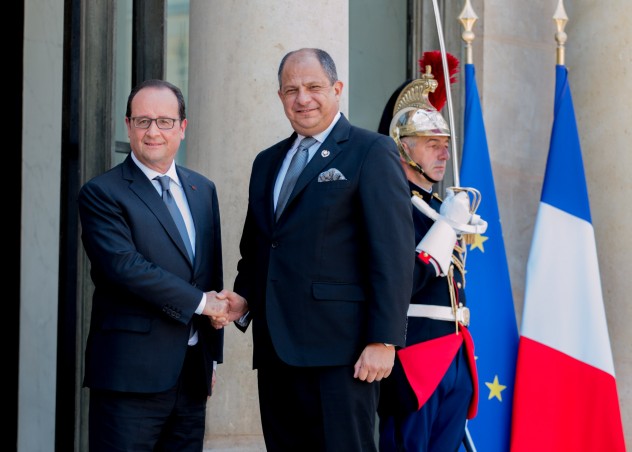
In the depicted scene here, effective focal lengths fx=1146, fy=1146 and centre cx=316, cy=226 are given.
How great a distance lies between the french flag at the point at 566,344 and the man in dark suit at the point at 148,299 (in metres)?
2.26

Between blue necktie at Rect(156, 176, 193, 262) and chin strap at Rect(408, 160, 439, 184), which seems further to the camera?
Answer: chin strap at Rect(408, 160, 439, 184)

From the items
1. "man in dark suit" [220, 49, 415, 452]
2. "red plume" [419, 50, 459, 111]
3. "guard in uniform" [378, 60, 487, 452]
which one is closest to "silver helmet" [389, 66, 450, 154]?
"guard in uniform" [378, 60, 487, 452]

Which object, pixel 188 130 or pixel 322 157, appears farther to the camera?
pixel 188 130

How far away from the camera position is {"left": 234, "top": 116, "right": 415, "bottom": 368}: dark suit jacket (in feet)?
11.9

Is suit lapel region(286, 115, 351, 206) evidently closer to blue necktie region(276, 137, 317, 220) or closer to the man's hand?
blue necktie region(276, 137, 317, 220)

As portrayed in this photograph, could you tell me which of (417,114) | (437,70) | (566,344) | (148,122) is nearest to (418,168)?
(417,114)

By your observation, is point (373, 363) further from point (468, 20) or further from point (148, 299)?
point (468, 20)

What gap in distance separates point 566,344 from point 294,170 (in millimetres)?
2493

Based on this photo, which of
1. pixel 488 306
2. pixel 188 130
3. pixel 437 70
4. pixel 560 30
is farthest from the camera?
pixel 560 30

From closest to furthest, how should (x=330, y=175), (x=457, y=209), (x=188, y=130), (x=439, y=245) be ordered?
(x=330, y=175) < (x=439, y=245) < (x=457, y=209) < (x=188, y=130)

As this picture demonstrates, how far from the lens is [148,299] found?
3.72 meters

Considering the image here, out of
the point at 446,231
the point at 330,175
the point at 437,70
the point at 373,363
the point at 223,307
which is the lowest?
the point at 373,363

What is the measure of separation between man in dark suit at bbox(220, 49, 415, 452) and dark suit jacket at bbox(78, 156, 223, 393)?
0.28 meters

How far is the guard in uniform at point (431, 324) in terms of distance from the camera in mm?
4520
